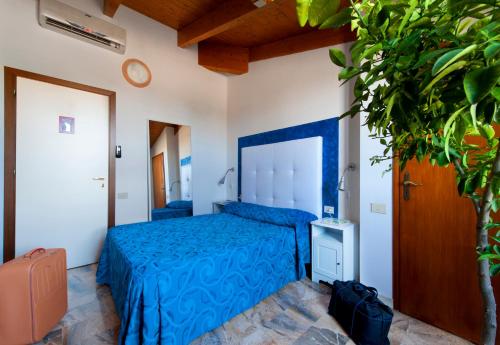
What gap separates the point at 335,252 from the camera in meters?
2.23

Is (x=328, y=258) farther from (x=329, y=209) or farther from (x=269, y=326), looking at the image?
(x=269, y=326)

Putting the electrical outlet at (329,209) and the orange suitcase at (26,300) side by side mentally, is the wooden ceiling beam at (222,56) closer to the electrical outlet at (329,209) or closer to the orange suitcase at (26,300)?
the electrical outlet at (329,209)

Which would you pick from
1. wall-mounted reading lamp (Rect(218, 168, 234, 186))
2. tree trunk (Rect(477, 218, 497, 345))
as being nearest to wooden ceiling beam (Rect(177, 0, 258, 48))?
wall-mounted reading lamp (Rect(218, 168, 234, 186))

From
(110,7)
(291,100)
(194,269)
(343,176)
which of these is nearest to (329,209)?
(343,176)

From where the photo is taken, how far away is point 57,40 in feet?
8.48

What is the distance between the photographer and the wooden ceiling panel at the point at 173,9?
9.36 ft

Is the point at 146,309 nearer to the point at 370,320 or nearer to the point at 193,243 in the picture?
the point at 193,243

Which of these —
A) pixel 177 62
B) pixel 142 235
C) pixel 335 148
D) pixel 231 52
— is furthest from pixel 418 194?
pixel 177 62

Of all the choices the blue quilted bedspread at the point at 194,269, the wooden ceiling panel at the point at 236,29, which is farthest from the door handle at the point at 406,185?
the wooden ceiling panel at the point at 236,29

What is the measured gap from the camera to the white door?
2.44 metres

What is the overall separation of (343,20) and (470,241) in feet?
6.43

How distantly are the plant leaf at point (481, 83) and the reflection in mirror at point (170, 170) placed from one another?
11.3 feet

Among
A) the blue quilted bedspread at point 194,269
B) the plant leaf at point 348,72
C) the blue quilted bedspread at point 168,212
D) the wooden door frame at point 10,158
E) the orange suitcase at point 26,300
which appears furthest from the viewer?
the blue quilted bedspread at point 168,212

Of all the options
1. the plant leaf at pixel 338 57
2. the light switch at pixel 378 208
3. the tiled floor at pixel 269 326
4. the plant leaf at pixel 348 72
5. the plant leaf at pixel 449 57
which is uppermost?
the plant leaf at pixel 338 57
